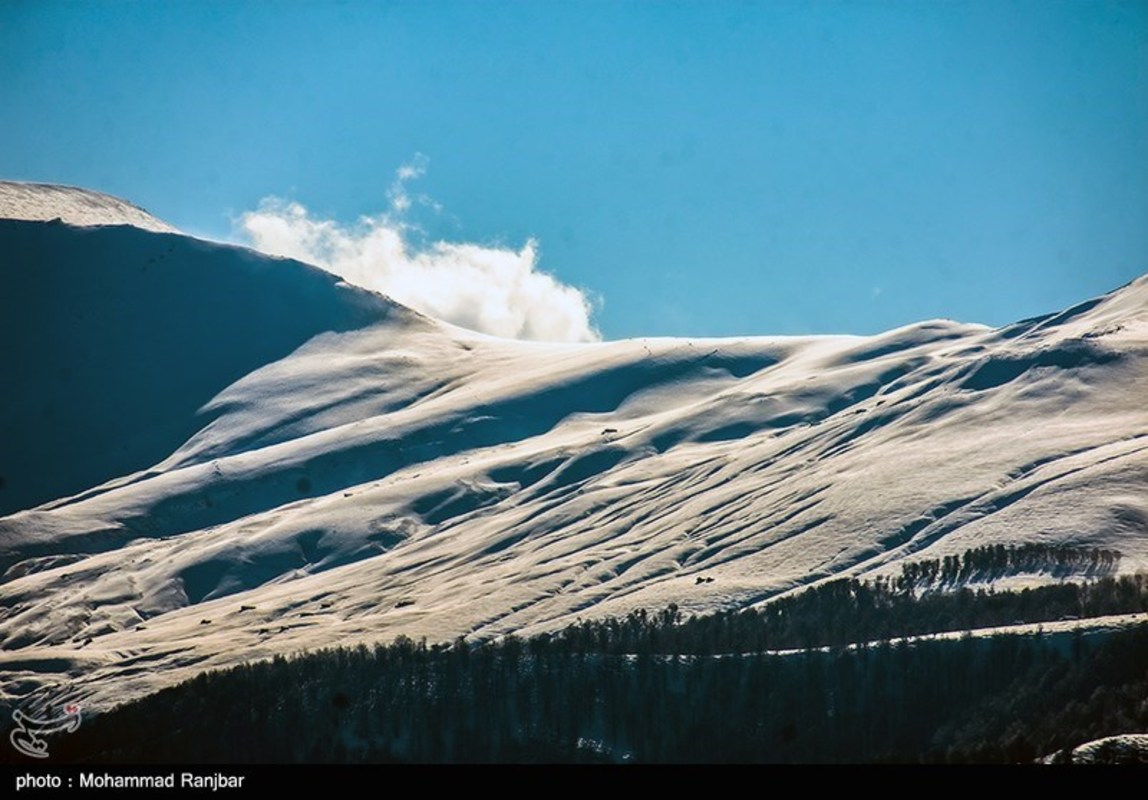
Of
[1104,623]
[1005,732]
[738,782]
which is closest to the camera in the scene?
[738,782]

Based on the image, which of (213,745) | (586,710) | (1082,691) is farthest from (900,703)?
(213,745)

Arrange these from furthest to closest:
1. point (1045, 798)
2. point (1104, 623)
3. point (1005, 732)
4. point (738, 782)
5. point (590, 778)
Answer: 1. point (1104, 623)
2. point (1005, 732)
3. point (590, 778)
4. point (738, 782)
5. point (1045, 798)

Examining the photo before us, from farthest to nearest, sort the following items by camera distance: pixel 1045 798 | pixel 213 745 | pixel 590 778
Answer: pixel 213 745 < pixel 590 778 < pixel 1045 798

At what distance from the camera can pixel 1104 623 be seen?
580 feet

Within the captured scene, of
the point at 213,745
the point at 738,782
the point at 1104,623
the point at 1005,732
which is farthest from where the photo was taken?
the point at 213,745

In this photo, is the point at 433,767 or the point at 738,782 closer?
the point at 738,782

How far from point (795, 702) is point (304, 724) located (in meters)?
68.0

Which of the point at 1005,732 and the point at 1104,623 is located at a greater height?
the point at 1104,623

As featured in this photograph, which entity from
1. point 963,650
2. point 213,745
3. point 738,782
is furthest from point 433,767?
point 963,650

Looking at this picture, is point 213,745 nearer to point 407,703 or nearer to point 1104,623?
point 407,703

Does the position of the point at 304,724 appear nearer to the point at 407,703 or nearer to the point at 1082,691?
the point at 407,703

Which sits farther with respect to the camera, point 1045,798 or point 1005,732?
point 1005,732

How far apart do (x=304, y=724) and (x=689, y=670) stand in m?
54.2

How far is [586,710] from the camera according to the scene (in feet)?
612
